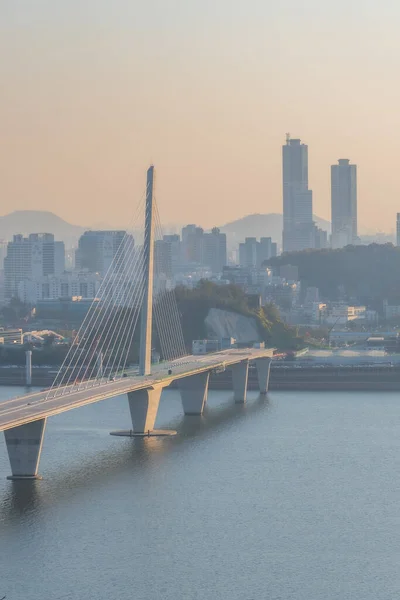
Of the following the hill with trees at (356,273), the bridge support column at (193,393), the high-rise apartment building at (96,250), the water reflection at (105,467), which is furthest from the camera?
the high-rise apartment building at (96,250)

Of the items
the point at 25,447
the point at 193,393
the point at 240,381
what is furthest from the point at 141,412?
the point at 240,381

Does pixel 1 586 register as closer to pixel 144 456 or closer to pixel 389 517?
pixel 389 517

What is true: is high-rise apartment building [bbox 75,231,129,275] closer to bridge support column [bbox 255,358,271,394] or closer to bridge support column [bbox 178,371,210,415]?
bridge support column [bbox 255,358,271,394]

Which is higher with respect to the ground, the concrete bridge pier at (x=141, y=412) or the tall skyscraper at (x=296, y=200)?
the tall skyscraper at (x=296, y=200)

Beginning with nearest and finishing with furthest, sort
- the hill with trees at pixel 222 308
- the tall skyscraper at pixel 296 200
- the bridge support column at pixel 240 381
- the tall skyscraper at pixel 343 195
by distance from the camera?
the bridge support column at pixel 240 381
the hill with trees at pixel 222 308
the tall skyscraper at pixel 296 200
the tall skyscraper at pixel 343 195

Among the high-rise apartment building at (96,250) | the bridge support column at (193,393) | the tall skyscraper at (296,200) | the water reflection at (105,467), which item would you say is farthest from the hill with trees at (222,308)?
the tall skyscraper at (296,200)

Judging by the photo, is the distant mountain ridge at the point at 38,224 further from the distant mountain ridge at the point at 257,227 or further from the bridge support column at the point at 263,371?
the bridge support column at the point at 263,371
